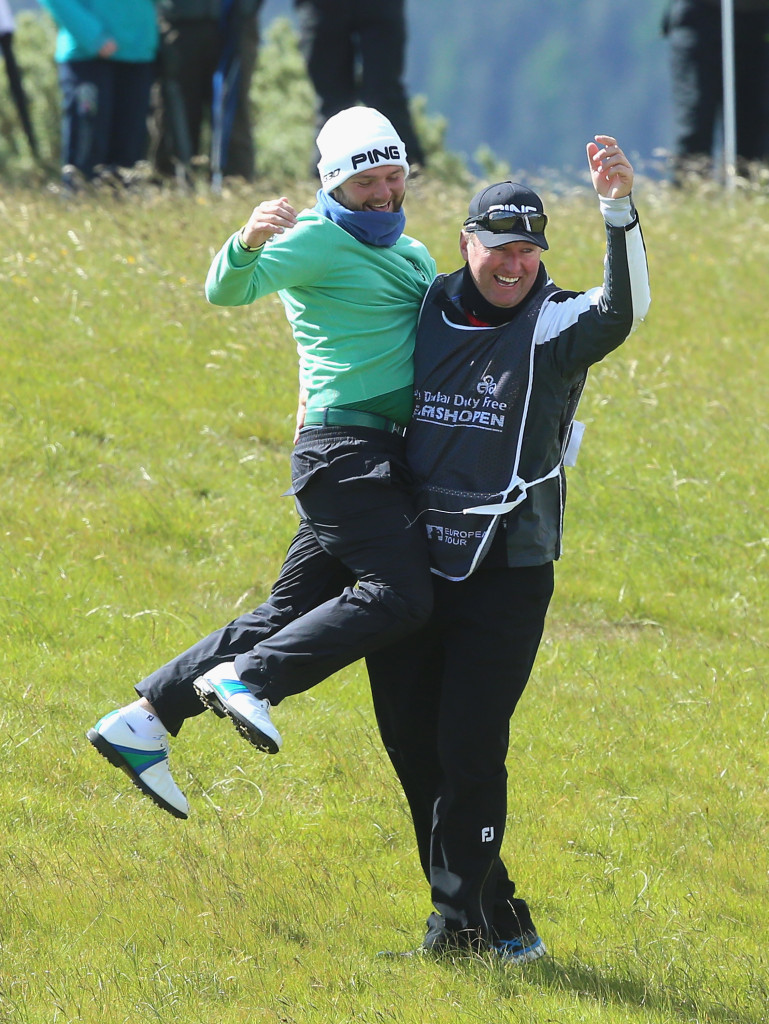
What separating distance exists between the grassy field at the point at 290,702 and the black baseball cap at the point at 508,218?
232cm

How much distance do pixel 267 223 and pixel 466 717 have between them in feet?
5.41

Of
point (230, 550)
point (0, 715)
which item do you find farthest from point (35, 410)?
point (0, 715)

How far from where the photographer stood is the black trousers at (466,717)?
4742mm

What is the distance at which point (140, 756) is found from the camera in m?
4.86

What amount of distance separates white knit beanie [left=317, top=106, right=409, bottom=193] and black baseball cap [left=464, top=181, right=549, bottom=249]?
0.35 metres

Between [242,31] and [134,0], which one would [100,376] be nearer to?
[134,0]

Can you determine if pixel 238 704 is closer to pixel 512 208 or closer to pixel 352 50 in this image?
pixel 512 208

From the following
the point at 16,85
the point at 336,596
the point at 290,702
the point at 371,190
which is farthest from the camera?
the point at 16,85

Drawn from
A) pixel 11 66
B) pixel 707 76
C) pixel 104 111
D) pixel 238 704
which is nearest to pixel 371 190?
pixel 238 704

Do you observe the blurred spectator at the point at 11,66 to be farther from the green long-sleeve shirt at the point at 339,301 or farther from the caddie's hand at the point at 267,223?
the caddie's hand at the point at 267,223

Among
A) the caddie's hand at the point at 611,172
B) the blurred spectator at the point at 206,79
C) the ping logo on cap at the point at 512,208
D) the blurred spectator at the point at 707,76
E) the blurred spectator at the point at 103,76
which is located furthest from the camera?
the blurred spectator at the point at 707,76

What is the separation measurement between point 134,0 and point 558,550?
30.7 feet

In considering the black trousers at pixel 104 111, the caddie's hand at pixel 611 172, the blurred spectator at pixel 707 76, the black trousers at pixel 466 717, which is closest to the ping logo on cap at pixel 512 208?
the caddie's hand at pixel 611 172

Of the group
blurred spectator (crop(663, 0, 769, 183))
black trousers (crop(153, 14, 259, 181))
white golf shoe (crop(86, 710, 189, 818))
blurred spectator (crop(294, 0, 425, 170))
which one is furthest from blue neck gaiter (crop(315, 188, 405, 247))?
blurred spectator (crop(663, 0, 769, 183))
